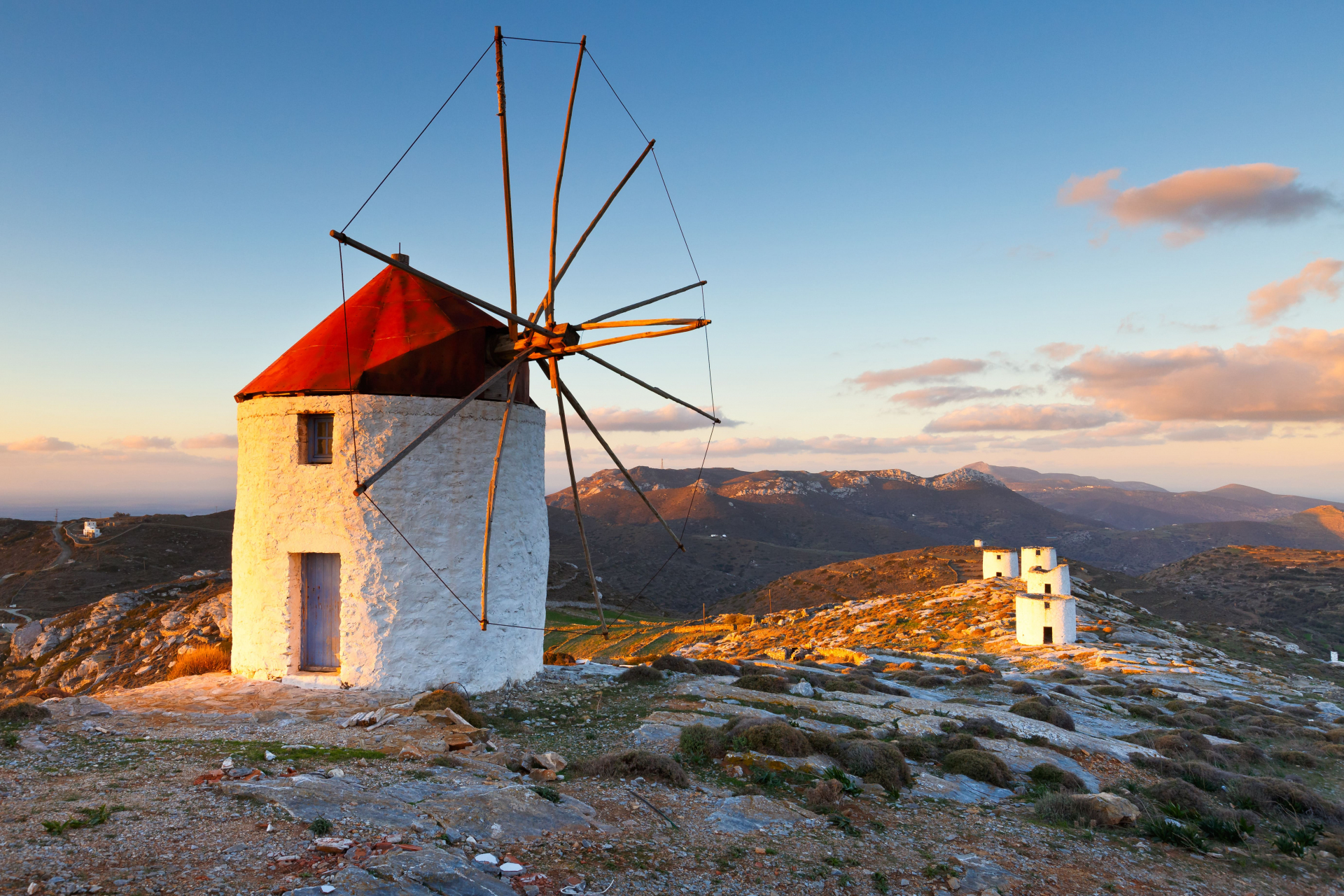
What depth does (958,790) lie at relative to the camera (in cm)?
1023

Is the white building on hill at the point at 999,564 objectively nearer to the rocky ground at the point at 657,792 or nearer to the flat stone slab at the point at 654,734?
the rocky ground at the point at 657,792

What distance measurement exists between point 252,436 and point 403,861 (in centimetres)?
967

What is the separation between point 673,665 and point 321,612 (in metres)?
7.04

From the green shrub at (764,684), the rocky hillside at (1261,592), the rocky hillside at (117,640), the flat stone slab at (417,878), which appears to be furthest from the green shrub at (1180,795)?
the rocky hillside at (1261,592)

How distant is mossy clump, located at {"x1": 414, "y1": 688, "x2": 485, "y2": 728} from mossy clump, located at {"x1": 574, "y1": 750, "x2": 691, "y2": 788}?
8.17 ft

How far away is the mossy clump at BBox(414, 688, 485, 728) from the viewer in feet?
36.7

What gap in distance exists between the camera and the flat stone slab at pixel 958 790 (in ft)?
32.5

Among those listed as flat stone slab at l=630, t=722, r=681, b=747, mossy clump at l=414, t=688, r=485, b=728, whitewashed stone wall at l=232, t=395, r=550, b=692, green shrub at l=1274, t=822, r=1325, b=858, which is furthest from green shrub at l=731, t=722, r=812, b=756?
green shrub at l=1274, t=822, r=1325, b=858

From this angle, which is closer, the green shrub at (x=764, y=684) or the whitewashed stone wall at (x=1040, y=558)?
the green shrub at (x=764, y=684)

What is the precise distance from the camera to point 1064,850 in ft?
27.4

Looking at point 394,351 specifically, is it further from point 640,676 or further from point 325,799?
Result: point 325,799

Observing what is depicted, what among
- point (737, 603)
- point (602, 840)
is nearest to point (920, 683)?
point (602, 840)

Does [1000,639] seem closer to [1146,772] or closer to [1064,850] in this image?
[1146,772]

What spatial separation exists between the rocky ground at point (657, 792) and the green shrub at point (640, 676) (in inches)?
8.8
